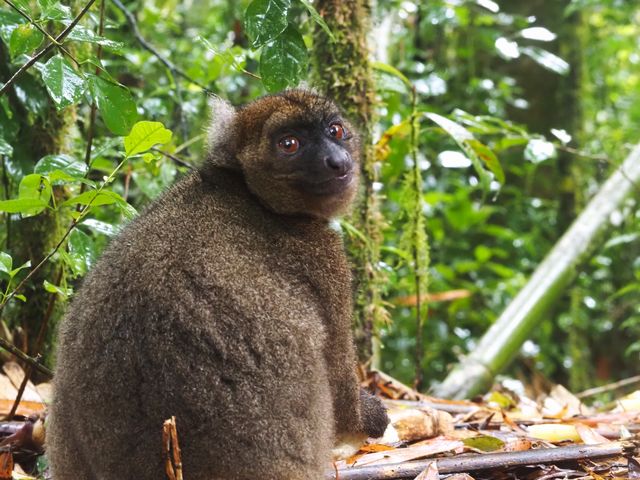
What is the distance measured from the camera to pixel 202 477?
3.07 m

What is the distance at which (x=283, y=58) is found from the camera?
412 cm

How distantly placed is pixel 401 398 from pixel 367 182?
150 centimetres

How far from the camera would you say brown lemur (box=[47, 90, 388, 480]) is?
3031 mm

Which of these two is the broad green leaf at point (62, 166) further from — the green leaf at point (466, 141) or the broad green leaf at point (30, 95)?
the green leaf at point (466, 141)

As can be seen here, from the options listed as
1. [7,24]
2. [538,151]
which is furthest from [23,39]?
[538,151]

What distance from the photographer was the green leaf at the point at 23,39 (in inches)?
141

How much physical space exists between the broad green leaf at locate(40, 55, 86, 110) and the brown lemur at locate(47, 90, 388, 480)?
616 mm

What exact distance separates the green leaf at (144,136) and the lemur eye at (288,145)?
2.51ft

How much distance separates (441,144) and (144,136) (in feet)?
20.2

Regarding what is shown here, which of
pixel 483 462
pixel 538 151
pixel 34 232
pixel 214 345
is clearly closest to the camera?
pixel 214 345

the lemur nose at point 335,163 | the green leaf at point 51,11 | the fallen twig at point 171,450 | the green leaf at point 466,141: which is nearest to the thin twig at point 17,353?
the fallen twig at point 171,450

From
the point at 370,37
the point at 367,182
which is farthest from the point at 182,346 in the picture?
the point at 370,37

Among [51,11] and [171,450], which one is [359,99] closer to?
[51,11]

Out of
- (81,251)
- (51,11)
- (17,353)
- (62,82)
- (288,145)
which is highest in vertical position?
(51,11)
